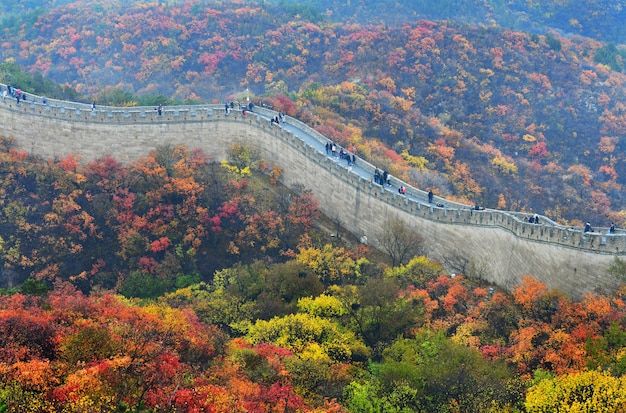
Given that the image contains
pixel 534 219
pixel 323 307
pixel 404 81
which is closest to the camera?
pixel 534 219

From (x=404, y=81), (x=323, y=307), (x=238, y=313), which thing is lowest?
(x=238, y=313)

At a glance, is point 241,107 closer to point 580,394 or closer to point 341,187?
point 341,187

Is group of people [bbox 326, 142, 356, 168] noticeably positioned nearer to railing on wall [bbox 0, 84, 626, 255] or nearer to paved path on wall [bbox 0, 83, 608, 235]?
paved path on wall [bbox 0, 83, 608, 235]

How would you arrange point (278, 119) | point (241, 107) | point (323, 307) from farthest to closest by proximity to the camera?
1. point (241, 107)
2. point (278, 119)
3. point (323, 307)

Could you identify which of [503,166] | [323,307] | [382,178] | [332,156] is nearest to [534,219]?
[382,178]

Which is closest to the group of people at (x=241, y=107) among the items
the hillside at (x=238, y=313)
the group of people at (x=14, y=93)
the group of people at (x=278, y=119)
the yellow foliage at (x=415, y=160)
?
the group of people at (x=278, y=119)

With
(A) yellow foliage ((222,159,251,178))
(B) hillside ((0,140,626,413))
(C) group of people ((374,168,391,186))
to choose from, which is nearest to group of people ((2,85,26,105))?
(B) hillside ((0,140,626,413))

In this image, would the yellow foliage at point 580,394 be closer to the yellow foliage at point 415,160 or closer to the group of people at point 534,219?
the group of people at point 534,219

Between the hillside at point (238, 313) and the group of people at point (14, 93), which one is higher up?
the group of people at point (14, 93)
